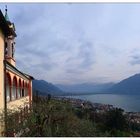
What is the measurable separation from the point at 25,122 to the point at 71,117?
1854 millimetres

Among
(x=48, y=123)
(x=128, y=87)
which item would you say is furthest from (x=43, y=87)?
(x=128, y=87)

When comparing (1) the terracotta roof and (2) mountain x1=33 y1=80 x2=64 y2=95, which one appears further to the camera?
(2) mountain x1=33 y1=80 x2=64 y2=95

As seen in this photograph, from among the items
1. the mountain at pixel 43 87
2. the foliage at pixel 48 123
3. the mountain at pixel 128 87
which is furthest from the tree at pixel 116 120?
the mountain at pixel 128 87

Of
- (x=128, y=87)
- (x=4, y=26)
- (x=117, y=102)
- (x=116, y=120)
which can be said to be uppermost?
(x=128, y=87)

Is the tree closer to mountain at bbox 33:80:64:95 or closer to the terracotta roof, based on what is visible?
mountain at bbox 33:80:64:95

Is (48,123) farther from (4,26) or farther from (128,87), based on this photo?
(128,87)

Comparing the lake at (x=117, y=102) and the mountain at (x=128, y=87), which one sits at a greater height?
the mountain at (x=128, y=87)

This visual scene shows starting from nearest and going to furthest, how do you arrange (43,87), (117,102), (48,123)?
(48,123), (117,102), (43,87)

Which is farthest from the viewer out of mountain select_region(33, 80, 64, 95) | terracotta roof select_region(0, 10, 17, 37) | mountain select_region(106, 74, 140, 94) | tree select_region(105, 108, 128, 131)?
mountain select_region(106, 74, 140, 94)

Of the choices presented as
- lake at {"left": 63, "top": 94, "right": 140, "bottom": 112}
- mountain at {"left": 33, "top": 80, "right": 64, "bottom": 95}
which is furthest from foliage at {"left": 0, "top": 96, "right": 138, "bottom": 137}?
lake at {"left": 63, "top": 94, "right": 140, "bottom": 112}

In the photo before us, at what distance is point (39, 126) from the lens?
998 cm

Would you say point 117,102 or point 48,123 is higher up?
point 117,102

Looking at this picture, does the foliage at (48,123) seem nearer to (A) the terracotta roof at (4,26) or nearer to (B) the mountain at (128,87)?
(A) the terracotta roof at (4,26)

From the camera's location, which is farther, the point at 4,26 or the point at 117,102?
the point at 117,102
